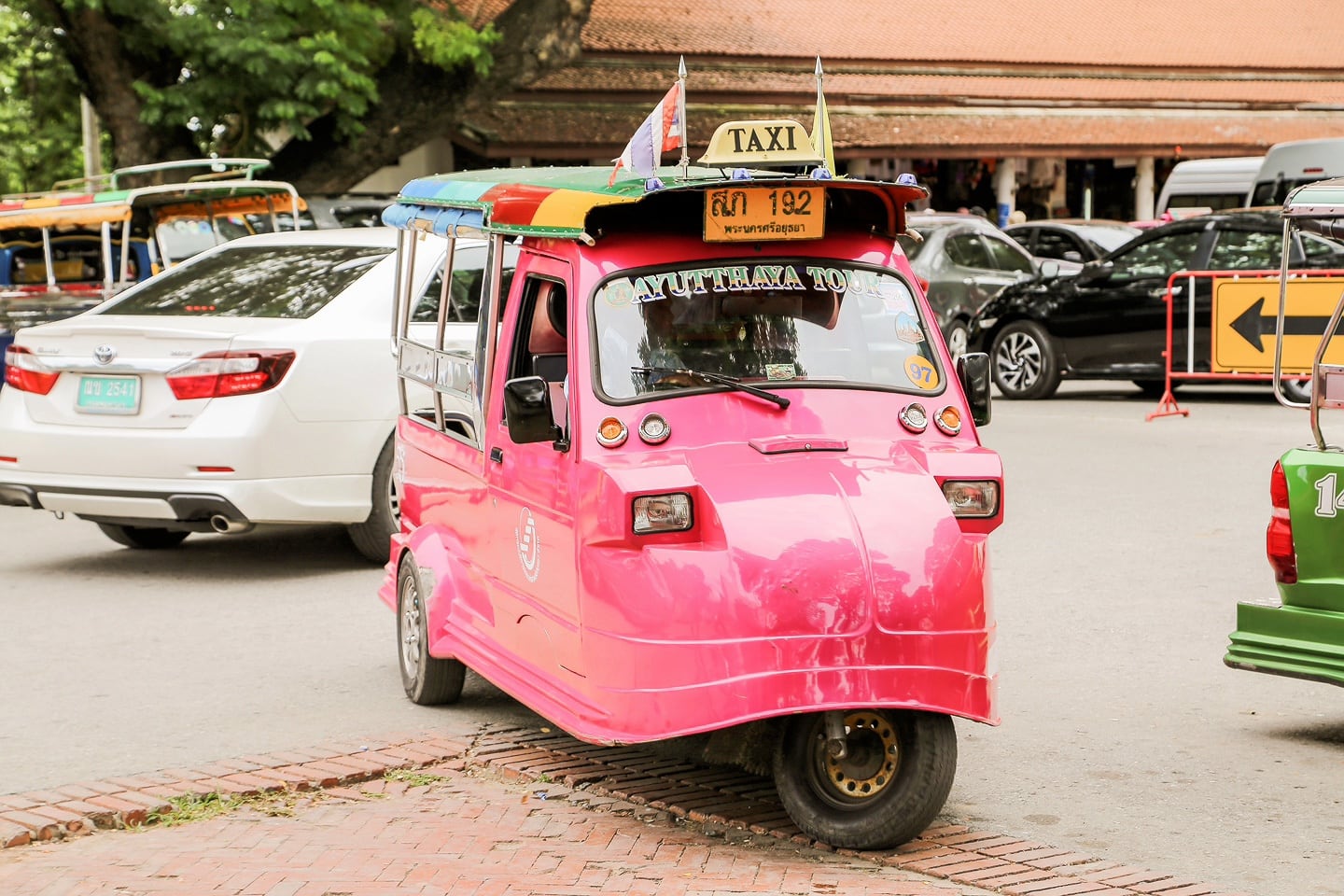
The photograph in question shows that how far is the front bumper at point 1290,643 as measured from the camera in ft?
20.2

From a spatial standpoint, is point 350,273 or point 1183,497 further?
point 1183,497

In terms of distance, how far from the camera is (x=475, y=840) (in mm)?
5379

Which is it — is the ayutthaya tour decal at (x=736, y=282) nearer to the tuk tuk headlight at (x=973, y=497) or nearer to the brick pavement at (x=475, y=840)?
the tuk tuk headlight at (x=973, y=497)

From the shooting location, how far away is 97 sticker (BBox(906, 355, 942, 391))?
5.91m

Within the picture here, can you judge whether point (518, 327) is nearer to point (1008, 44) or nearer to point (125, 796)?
point (125, 796)

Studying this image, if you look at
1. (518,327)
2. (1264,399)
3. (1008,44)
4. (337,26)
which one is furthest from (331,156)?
(518,327)

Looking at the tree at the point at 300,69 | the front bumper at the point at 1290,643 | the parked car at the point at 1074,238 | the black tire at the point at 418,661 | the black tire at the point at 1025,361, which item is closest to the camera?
the front bumper at the point at 1290,643

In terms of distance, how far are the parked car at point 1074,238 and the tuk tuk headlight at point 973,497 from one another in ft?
62.1

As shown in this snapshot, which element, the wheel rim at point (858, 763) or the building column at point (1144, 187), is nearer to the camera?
the wheel rim at point (858, 763)

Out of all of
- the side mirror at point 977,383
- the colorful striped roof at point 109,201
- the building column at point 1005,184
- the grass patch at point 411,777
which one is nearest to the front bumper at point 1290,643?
the side mirror at point 977,383

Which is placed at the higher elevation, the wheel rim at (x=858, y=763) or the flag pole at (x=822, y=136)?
the flag pole at (x=822, y=136)

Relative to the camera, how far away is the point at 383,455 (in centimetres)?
954

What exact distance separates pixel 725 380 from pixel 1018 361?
13038 millimetres

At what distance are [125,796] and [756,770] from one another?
192cm
